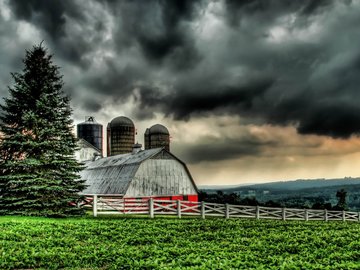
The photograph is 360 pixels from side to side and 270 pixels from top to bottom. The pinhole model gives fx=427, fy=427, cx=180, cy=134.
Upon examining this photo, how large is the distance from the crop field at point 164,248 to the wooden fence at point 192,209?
22.9 feet

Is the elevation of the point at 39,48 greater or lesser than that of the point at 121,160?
greater

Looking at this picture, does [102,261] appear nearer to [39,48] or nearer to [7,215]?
[7,215]

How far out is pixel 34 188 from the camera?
1089 inches

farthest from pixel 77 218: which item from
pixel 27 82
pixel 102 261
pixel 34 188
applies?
pixel 102 261

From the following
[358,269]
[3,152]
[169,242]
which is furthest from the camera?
[3,152]

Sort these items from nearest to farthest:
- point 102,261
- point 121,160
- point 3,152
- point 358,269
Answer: point 358,269, point 102,261, point 3,152, point 121,160

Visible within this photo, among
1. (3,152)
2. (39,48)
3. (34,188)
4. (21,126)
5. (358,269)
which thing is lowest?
(358,269)

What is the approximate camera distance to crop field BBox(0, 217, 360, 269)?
43.5ft

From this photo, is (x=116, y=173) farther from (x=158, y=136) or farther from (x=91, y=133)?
(x=91, y=133)

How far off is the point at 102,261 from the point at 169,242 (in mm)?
4752

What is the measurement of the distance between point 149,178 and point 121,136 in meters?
27.8

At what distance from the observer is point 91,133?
74688 millimetres

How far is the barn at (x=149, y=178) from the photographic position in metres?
42.0

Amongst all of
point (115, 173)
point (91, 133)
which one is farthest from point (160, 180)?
point (91, 133)
